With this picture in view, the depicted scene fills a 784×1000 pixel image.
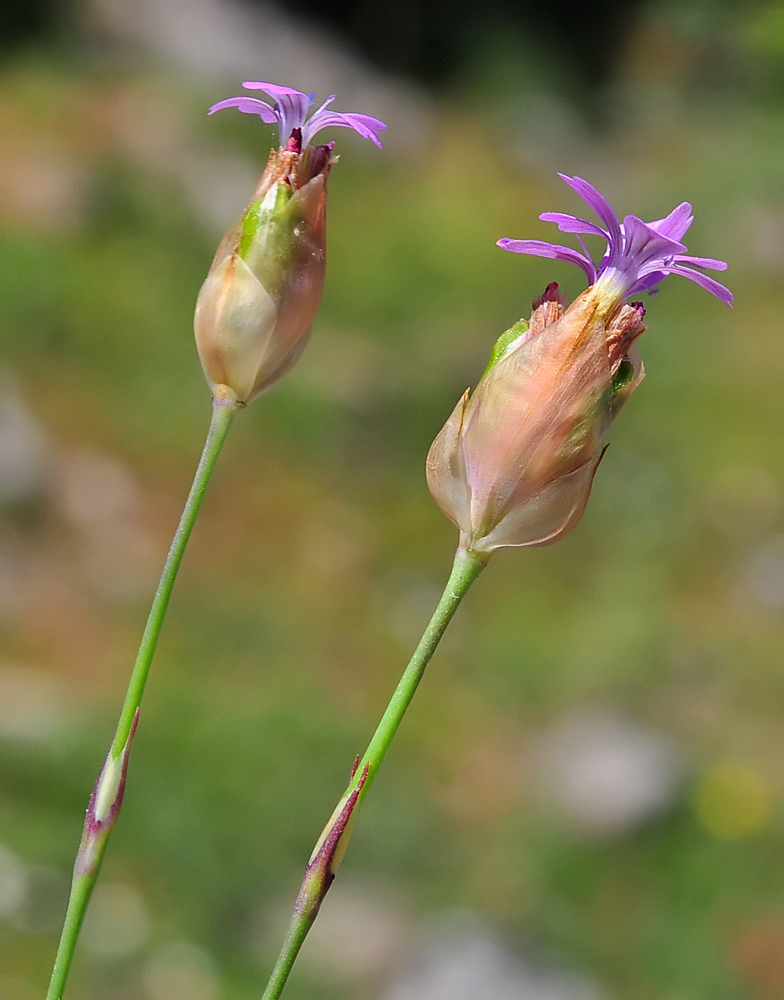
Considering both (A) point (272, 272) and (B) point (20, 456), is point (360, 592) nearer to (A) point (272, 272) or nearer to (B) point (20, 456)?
(B) point (20, 456)

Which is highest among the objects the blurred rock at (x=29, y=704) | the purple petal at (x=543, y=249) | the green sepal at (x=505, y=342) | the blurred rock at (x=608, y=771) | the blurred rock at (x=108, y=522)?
the blurred rock at (x=108, y=522)

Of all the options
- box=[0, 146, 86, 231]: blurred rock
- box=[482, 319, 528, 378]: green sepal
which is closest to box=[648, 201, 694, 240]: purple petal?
box=[482, 319, 528, 378]: green sepal

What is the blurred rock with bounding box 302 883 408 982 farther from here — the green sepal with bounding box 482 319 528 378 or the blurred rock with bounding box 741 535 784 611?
the green sepal with bounding box 482 319 528 378

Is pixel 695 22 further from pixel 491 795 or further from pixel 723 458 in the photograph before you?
pixel 491 795

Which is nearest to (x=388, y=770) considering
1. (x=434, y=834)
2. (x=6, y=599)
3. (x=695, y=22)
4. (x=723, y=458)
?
(x=434, y=834)

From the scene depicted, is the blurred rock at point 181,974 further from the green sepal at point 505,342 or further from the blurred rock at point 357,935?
the green sepal at point 505,342

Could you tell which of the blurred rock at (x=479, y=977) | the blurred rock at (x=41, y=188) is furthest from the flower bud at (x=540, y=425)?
the blurred rock at (x=41, y=188)

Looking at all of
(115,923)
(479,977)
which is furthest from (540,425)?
Result: (115,923)
